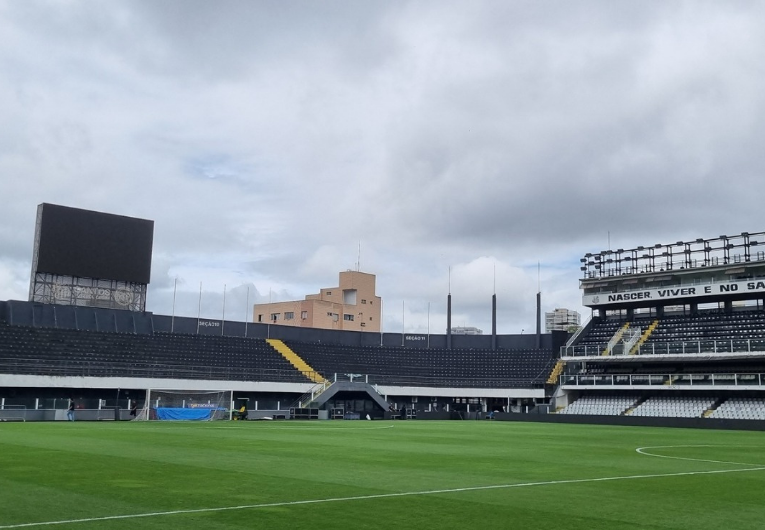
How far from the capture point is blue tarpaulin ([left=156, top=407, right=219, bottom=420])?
56625 mm

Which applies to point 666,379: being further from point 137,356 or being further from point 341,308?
point 341,308

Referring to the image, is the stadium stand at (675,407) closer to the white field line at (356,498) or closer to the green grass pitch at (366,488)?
the green grass pitch at (366,488)

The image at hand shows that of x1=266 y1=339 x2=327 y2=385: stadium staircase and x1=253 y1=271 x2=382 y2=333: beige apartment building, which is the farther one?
x1=253 y1=271 x2=382 y2=333: beige apartment building

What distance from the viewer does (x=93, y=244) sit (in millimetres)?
68125

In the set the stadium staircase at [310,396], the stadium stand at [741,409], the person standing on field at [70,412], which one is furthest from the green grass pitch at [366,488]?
the stadium staircase at [310,396]

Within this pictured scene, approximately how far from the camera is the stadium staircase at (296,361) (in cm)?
7244

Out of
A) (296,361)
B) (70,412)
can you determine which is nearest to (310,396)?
(296,361)

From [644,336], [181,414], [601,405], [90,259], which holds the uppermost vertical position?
[90,259]

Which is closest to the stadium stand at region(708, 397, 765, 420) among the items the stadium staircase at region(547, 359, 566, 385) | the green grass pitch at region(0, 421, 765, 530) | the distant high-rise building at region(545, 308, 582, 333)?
the stadium staircase at region(547, 359, 566, 385)

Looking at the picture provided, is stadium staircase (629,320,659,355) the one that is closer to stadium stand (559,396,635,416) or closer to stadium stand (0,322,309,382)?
stadium stand (559,396,635,416)

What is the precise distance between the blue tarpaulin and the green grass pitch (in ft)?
105

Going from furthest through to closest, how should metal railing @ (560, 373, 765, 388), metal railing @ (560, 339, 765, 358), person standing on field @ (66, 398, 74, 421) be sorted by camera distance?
metal railing @ (560, 339, 765, 358) < metal railing @ (560, 373, 765, 388) < person standing on field @ (66, 398, 74, 421)

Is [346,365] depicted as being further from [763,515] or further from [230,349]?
[763,515]

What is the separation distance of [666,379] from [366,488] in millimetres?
56374
